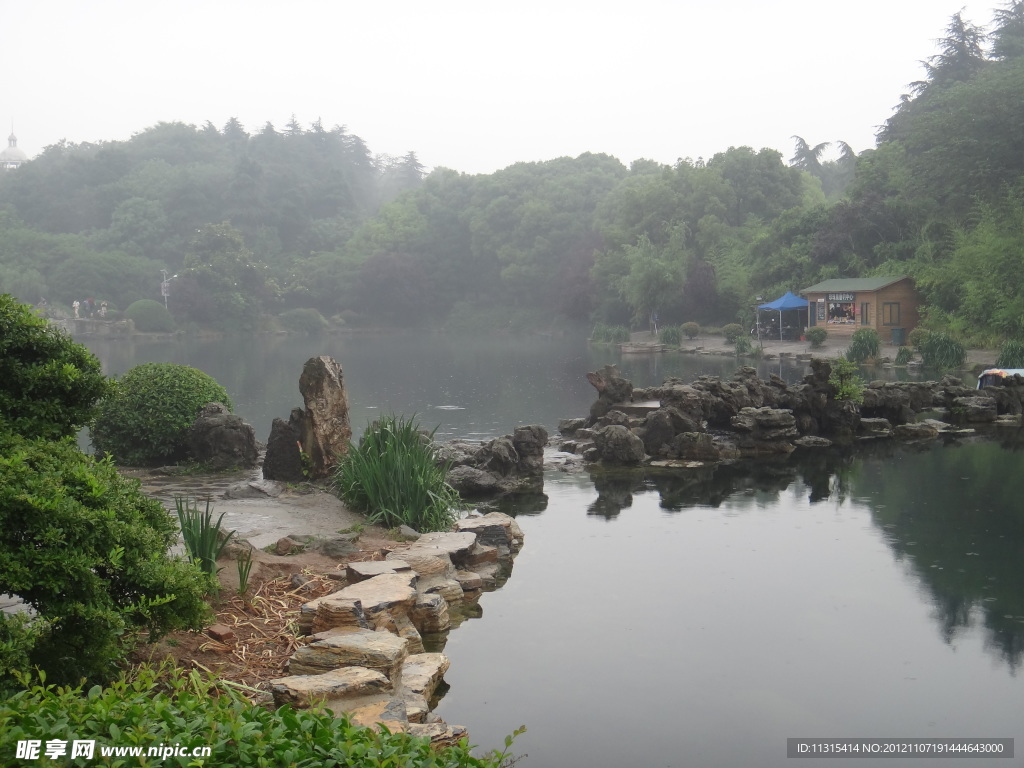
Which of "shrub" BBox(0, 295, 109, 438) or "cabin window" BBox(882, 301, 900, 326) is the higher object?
"cabin window" BBox(882, 301, 900, 326)

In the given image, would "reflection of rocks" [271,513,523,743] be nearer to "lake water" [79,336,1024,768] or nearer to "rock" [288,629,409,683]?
"rock" [288,629,409,683]

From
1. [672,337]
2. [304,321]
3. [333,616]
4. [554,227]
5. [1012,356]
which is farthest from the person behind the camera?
[554,227]

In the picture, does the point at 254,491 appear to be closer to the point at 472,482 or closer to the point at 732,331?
the point at 472,482

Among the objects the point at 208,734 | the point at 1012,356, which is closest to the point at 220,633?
the point at 208,734

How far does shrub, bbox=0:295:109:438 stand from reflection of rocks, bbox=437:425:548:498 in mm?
5664

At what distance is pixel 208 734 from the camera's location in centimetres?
301

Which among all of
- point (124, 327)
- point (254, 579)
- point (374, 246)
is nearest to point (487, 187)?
point (374, 246)

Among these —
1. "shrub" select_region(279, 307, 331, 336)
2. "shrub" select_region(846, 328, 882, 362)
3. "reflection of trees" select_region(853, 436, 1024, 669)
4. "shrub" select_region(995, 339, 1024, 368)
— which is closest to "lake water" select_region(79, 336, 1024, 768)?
"reflection of trees" select_region(853, 436, 1024, 669)

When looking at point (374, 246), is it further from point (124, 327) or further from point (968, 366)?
point (968, 366)

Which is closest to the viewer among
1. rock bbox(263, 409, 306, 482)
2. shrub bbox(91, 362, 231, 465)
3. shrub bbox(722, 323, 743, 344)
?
rock bbox(263, 409, 306, 482)

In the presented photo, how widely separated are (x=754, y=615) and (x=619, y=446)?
6321 mm

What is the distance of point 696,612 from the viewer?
21.6ft

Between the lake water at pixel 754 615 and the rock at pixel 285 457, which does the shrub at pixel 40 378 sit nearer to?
the lake water at pixel 754 615

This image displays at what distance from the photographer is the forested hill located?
36.7 meters
